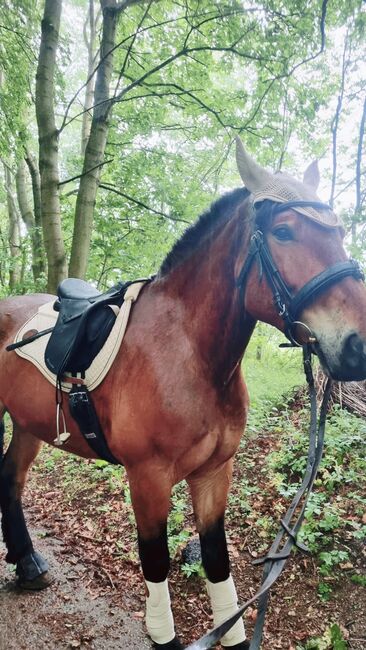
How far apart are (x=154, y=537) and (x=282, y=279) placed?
1538 millimetres

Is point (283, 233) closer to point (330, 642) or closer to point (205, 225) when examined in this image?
point (205, 225)

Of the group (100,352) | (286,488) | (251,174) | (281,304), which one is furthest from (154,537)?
(286,488)

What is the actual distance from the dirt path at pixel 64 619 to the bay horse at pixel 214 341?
2.42 feet

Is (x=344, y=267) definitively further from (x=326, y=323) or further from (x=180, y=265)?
(x=180, y=265)

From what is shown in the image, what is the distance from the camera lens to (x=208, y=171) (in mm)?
6656

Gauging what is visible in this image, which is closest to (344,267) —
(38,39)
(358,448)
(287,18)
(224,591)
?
(224,591)

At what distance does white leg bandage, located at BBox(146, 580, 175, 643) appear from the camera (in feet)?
6.78

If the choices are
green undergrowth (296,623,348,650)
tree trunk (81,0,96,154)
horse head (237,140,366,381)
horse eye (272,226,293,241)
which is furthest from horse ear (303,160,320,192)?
tree trunk (81,0,96,154)

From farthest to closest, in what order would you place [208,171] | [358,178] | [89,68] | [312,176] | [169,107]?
[89,68], [169,107], [208,171], [358,178], [312,176]

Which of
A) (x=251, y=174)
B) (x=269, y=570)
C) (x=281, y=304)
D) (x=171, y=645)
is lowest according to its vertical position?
(x=171, y=645)

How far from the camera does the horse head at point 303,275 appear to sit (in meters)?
1.44

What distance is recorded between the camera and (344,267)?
1.45 metres

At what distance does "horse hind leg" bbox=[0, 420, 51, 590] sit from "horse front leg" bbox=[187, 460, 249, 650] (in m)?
1.63

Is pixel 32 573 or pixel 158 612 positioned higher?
pixel 158 612
